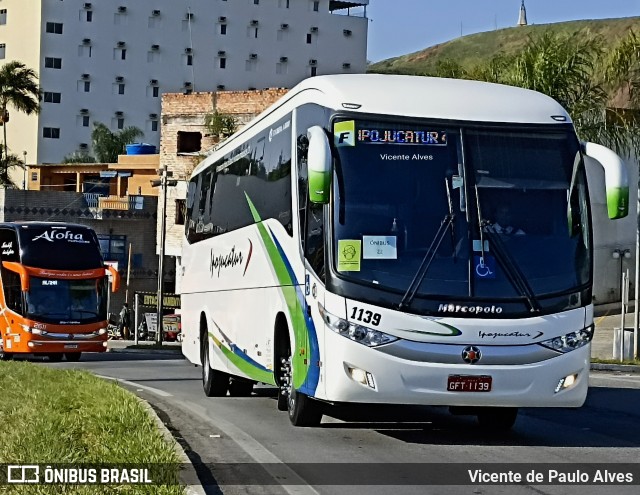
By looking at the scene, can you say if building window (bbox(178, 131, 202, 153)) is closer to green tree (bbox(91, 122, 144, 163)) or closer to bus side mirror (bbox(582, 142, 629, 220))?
green tree (bbox(91, 122, 144, 163))

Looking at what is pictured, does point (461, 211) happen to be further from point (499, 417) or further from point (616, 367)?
point (616, 367)

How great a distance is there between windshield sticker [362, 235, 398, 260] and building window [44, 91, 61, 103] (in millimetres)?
115986

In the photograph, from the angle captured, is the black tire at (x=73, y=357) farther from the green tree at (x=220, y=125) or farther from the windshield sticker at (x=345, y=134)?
the green tree at (x=220, y=125)

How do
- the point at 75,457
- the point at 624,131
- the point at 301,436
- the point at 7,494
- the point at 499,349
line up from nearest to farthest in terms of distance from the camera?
the point at 7,494
the point at 75,457
the point at 499,349
the point at 301,436
the point at 624,131

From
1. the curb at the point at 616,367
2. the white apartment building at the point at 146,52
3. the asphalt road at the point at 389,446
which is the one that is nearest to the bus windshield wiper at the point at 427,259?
the asphalt road at the point at 389,446

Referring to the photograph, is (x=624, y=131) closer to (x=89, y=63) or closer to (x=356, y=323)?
(x=356, y=323)

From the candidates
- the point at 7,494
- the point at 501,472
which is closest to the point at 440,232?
the point at 501,472

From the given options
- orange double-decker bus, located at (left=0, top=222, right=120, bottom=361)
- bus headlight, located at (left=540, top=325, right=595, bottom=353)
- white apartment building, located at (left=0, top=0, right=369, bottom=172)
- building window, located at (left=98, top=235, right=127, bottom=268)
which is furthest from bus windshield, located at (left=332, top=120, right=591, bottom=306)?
white apartment building, located at (left=0, top=0, right=369, bottom=172)

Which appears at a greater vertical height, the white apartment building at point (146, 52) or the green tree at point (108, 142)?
the white apartment building at point (146, 52)

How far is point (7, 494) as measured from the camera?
30.6 feet

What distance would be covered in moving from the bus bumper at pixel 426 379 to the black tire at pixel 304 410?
5.18ft

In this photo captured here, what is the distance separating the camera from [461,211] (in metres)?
12.6

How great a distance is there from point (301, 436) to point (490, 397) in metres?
2.17

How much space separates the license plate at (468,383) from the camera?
12.3 meters
